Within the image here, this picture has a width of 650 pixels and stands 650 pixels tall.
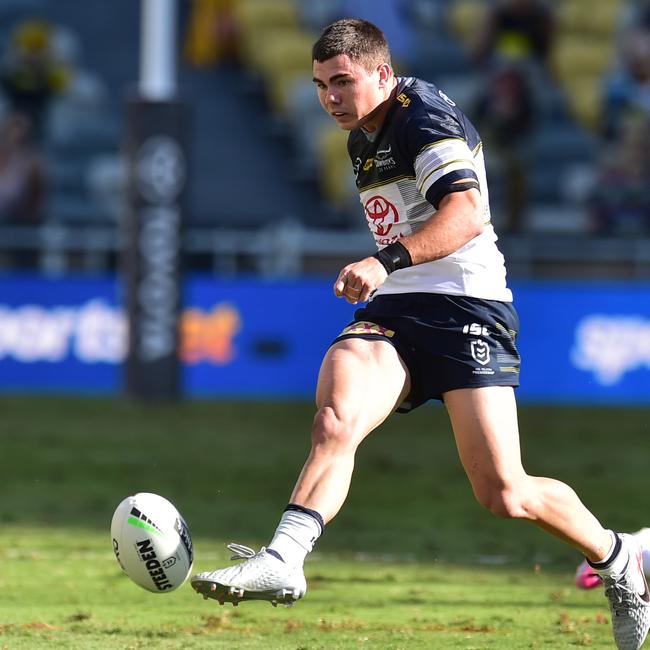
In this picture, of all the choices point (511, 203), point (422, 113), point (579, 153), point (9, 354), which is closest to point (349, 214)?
point (511, 203)

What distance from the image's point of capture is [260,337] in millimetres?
16562

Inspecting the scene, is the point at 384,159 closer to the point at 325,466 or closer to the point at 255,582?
the point at 325,466

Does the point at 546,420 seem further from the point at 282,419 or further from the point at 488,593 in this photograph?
the point at 488,593

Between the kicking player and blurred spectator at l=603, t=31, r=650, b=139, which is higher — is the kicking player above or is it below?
below

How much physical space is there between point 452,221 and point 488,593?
2.41 m

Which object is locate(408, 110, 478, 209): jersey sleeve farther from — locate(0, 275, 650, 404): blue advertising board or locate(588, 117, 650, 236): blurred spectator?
locate(588, 117, 650, 236): blurred spectator

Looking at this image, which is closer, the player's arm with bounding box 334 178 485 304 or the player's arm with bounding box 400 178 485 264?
the player's arm with bounding box 334 178 485 304

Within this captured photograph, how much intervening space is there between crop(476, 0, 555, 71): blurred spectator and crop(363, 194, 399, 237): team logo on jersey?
54.0 ft

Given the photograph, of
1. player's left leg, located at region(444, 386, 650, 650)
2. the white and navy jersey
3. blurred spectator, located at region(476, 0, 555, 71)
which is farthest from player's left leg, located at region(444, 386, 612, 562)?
blurred spectator, located at region(476, 0, 555, 71)

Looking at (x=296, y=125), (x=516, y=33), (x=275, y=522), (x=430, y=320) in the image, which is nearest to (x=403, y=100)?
(x=430, y=320)

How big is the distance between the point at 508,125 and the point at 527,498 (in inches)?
622

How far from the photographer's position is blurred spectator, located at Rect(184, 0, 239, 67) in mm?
23938

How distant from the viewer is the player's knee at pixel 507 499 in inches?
207

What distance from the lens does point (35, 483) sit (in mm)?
10570
